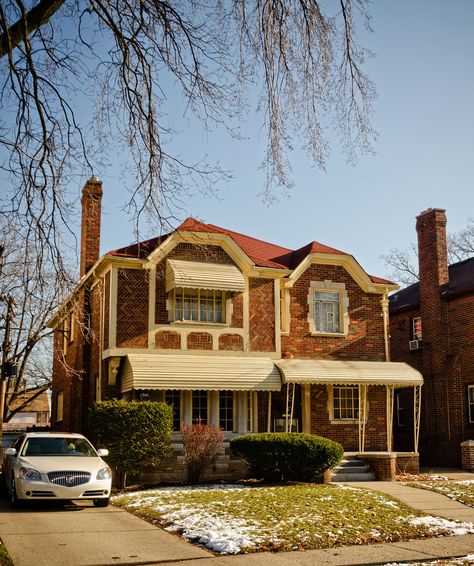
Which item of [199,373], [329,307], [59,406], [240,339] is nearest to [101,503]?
[199,373]

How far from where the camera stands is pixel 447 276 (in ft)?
88.5

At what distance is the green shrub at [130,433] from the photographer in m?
17.7

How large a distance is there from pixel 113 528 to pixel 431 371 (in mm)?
17063

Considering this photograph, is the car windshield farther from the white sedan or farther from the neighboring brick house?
the neighboring brick house

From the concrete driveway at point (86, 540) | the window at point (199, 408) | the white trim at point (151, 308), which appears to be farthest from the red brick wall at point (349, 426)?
the concrete driveway at point (86, 540)

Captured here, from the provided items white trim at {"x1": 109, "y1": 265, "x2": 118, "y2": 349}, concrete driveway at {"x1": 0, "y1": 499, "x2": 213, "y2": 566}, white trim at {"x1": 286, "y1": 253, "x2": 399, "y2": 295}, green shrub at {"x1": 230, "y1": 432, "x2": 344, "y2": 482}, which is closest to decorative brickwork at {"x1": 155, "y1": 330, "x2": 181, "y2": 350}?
white trim at {"x1": 109, "y1": 265, "x2": 118, "y2": 349}

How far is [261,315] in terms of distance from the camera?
2250cm

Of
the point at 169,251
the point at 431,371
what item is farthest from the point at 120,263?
the point at 431,371

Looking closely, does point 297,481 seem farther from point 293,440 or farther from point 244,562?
point 244,562

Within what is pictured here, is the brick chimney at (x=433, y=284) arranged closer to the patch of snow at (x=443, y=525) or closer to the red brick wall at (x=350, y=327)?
the red brick wall at (x=350, y=327)

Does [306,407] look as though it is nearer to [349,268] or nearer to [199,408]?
[199,408]

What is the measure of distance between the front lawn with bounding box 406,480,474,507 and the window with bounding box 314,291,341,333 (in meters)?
6.42

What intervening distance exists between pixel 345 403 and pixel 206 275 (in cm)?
623

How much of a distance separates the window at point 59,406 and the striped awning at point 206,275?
9890mm
